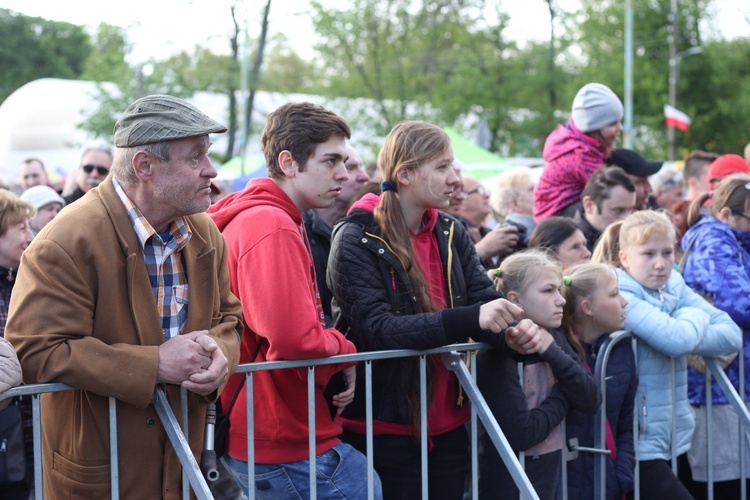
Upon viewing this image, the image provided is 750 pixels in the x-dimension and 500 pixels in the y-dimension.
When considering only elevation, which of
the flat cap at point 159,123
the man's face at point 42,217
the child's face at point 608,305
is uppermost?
the flat cap at point 159,123

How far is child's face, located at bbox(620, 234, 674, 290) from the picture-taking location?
4418 millimetres

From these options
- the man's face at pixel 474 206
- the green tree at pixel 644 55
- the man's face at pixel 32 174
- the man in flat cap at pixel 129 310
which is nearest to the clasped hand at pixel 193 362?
the man in flat cap at pixel 129 310

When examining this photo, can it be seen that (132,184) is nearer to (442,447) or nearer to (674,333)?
(442,447)

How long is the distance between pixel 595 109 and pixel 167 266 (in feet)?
12.2

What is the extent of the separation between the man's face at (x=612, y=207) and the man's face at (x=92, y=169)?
3.40m

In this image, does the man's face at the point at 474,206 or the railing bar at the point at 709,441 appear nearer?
the railing bar at the point at 709,441

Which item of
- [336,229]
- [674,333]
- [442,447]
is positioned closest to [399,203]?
[336,229]

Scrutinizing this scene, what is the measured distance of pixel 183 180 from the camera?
278 centimetres

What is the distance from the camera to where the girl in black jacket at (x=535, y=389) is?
3.63 meters

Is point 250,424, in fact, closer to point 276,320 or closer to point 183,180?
point 276,320

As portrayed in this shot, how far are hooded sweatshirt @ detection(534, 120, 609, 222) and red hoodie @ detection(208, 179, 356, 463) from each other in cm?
288

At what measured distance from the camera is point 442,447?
3652 mm

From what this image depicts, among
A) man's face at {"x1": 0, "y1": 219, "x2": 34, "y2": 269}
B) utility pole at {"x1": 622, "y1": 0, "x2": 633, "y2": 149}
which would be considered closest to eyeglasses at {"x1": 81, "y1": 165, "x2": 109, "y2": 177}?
man's face at {"x1": 0, "y1": 219, "x2": 34, "y2": 269}

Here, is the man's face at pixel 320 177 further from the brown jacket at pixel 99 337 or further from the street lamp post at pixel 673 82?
the street lamp post at pixel 673 82
